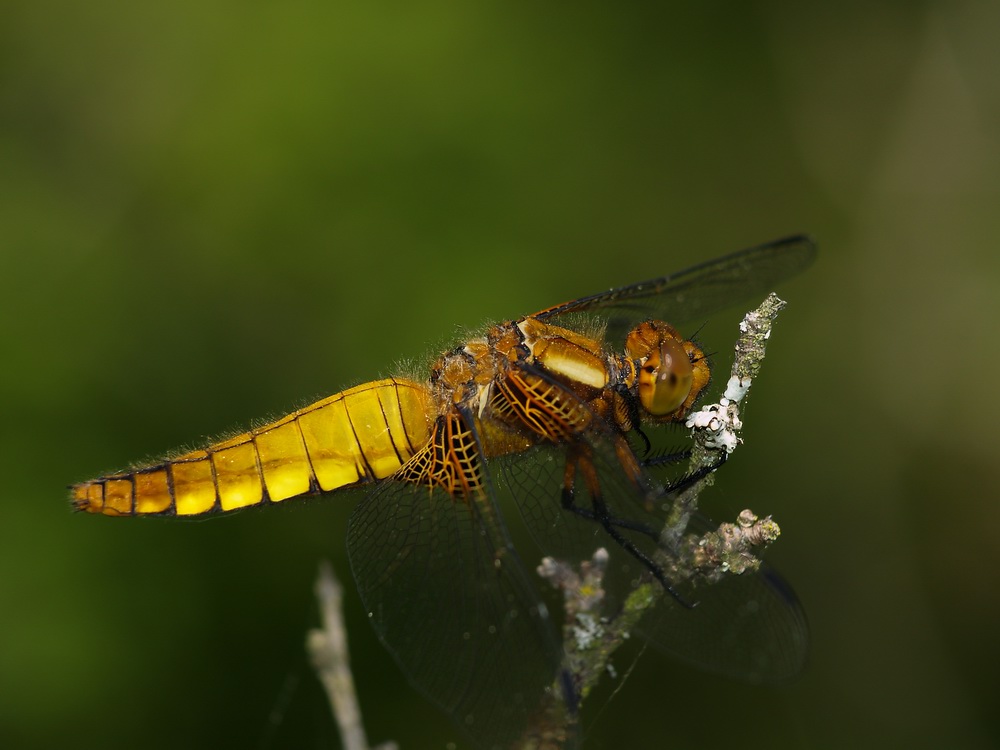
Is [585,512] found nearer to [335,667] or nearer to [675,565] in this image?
[675,565]

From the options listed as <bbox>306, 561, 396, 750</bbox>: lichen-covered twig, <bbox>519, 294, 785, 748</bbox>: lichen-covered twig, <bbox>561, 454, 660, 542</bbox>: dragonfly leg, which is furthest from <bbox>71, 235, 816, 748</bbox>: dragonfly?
<bbox>306, 561, 396, 750</bbox>: lichen-covered twig

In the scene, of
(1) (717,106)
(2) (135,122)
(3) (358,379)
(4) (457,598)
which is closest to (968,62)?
(1) (717,106)

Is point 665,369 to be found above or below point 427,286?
below

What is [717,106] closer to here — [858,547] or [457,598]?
[858,547]

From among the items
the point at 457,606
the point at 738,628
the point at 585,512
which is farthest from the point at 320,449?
the point at 738,628

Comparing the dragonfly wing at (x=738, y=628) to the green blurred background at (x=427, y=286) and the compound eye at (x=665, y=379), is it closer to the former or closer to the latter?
the compound eye at (x=665, y=379)

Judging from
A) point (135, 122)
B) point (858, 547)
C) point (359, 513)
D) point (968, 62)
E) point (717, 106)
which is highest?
point (135, 122)

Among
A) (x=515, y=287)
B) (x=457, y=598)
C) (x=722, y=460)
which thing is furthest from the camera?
(x=515, y=287)

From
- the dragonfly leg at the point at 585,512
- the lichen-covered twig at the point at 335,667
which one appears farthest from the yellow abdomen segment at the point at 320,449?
the lichen-covered twig at the point at 335,667
